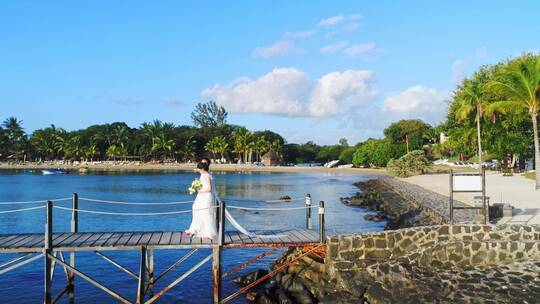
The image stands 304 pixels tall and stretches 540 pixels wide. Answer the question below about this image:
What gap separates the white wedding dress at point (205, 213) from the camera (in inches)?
519

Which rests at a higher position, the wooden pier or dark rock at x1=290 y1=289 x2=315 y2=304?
the wooden pier

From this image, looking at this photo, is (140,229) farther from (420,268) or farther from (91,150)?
(91,150)

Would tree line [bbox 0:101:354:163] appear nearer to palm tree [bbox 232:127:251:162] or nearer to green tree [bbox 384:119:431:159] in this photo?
palm tree [bbox 232:127:251:162]

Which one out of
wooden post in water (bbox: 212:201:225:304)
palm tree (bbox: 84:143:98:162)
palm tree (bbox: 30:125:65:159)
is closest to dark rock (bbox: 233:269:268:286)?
wooden post in water (bbox: 212:201:225:304)

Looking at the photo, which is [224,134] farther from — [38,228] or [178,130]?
[38,228]

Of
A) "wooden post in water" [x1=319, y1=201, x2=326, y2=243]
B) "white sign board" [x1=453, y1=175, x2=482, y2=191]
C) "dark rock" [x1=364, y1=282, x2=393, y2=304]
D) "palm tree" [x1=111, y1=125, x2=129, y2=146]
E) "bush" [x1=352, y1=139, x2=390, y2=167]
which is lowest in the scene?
"dark rock" [x1=364, y1=282, x2=393, y2=304]

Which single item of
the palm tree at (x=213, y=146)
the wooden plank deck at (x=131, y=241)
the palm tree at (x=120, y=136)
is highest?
the palm tree at (x=120, y=136)

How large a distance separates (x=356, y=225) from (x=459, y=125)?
30.5 meters

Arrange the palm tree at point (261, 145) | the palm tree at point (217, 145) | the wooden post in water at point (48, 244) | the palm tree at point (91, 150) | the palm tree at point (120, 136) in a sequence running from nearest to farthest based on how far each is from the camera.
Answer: the wooden post in water at point (48, 244), the palm tree at point (217, 145), the palm tree at point (261, 145), the palm tree at point (120, 136), the palm tree at point (91, 150)

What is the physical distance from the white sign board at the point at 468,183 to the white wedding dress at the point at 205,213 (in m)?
7.82

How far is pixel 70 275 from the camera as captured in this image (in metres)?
14.5

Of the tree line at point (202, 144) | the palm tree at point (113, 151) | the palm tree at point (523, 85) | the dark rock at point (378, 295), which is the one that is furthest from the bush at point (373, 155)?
the dark rock at point (378, 295)

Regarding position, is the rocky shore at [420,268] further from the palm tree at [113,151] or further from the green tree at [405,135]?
the palm tree at [113,151]

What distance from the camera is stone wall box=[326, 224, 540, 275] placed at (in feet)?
42.5
